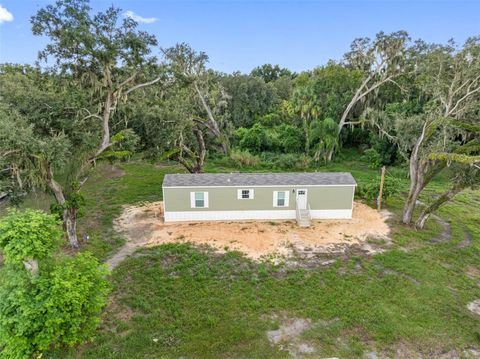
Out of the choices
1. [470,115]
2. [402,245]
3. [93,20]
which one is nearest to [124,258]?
[93,20]

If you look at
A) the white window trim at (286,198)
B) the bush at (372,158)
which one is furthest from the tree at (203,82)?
the bush at (372,158)

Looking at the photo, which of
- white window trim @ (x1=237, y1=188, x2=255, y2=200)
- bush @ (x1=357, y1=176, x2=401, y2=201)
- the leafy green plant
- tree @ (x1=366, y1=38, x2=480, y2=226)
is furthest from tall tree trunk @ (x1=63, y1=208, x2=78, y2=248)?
bush @ (x1=357, y1=176, x2=401, y2=201)

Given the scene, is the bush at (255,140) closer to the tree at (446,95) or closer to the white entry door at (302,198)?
the white entry door at (302,198)

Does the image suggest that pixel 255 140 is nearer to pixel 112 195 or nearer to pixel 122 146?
pixel 112 195

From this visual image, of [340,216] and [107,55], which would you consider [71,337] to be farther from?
[340,216]

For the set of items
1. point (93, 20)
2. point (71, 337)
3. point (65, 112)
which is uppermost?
point (93, 20)

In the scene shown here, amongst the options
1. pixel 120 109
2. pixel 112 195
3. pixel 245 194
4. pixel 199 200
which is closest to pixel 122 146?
pixel 120 109
